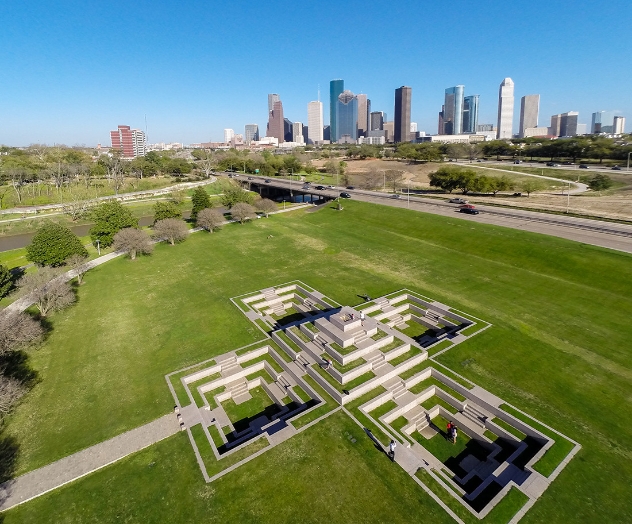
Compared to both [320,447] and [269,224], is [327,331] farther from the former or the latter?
[269,224]

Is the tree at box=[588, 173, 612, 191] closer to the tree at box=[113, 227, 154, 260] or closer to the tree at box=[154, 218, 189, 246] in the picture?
the tree at box=[154, 218, 189, 246]

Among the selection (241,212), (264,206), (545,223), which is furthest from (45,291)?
(545,223)

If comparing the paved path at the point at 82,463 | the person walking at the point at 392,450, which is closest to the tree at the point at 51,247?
the paved path at the point at 82,463

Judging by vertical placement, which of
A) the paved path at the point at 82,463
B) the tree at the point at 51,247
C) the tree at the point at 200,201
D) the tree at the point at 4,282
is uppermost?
the tree at the point at 200,201

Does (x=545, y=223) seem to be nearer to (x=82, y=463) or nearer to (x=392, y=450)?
(x=392, y=450)

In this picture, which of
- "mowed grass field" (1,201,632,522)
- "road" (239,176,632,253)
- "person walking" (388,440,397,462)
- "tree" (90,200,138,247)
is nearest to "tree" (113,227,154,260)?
"mowed grass field" (1,201,632,522)

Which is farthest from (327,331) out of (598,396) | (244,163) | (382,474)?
(244,163)

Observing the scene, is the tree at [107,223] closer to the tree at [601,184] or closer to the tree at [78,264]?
the tree at [78,264]
